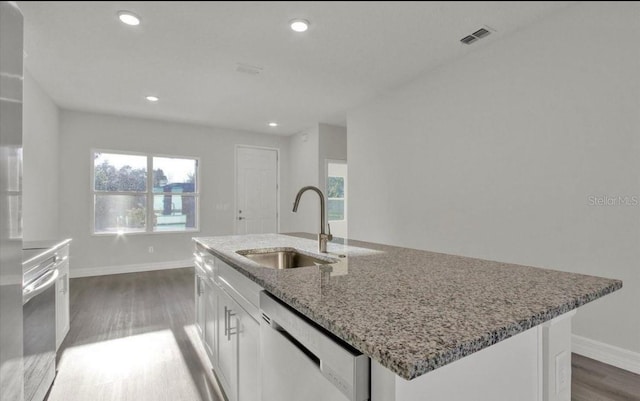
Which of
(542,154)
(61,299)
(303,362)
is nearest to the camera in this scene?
(303,362)

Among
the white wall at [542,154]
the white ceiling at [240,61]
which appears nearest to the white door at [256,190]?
the white ceiling at [240,61]

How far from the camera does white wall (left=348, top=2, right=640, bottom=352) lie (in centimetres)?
205

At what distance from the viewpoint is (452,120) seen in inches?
124

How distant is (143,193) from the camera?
512 cm

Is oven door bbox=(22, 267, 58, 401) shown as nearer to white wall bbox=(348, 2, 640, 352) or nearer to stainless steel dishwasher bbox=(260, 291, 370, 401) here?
stainless steel dishwasher bbox=(260, 291, 370, 401)

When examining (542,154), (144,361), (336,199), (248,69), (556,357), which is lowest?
(144,361)

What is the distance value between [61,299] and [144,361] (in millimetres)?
800

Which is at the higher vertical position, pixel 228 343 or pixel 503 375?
pixel 503 375

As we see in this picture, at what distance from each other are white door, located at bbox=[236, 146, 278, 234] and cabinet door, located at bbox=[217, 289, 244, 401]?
4.26m

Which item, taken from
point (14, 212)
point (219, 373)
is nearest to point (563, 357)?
point (219, 373)

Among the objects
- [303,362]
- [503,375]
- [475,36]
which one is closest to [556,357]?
[503,375]

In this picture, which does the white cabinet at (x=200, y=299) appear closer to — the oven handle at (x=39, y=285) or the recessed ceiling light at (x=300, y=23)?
the oven handle at (x=39, y=285)

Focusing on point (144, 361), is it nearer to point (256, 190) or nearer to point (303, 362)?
point (303, 362)

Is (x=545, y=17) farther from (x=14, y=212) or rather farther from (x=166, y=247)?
(x=166, y=247)
